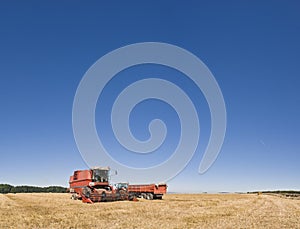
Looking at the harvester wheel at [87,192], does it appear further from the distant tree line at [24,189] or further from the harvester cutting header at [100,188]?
the distant tree line at [24,189]

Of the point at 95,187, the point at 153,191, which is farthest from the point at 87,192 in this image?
the point at 153,191

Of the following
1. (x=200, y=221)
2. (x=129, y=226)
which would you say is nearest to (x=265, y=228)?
(x=200, y=221)

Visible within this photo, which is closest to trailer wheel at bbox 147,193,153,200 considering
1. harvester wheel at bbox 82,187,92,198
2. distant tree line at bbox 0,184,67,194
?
harvester wheel at bbox 82,187,92,198

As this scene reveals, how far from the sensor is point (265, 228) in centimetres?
1250

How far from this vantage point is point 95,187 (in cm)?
2998

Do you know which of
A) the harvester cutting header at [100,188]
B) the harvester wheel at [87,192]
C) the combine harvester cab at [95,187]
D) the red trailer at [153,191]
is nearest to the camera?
the combine harvester cab at [95,187]

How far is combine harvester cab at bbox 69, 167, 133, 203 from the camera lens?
2656cm

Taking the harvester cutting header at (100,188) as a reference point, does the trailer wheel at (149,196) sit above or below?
below

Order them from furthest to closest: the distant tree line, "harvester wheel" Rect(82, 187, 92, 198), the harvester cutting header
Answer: the distant tree line → the harvester cutting header → "harvester wheel" Rect(82, 187, 92, 198)

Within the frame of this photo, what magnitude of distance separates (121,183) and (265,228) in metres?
25.9

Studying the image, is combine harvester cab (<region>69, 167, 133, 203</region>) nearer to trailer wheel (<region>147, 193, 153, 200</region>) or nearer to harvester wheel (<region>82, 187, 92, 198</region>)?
harvester wheel (<region>82, 187, 92, 198</region>)

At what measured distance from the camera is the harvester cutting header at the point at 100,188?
26.9 meters

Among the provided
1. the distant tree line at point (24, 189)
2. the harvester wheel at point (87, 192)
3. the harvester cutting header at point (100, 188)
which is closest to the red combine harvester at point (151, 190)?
the harvester cutting header at point (100, 188)

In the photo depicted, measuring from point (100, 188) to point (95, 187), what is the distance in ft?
1.73
